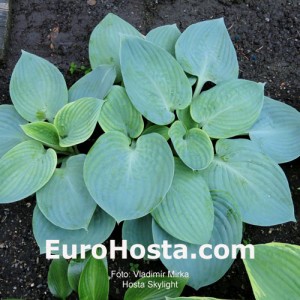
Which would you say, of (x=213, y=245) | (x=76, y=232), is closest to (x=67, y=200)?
(x=76, y=232)

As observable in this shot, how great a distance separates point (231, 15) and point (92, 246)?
107 centimetres

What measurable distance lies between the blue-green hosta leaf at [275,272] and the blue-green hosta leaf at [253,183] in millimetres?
470

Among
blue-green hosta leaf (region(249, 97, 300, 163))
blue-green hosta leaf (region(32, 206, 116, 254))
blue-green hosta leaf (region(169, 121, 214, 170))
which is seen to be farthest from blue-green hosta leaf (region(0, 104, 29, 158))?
blue-green hosta leaf (region(249, 97, 300, 163))

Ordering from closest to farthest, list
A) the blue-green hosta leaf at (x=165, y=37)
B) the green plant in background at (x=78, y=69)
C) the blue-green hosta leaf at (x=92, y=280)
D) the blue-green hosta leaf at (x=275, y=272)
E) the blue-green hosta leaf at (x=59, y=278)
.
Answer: the blue-green hosta leaf at (x=275, y=272)
the blue-green hosta leaf at (x=92, y=280)
the blue-green hosta leaf at (x=59, y=278)
the blue-green hosta leaf at (x=165, y=37)
the green plant in background at (x=78, y=69)

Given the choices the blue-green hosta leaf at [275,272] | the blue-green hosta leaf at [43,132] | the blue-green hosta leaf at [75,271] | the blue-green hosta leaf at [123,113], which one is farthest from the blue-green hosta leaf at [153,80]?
the blue-green hosta leaf at [275,272]

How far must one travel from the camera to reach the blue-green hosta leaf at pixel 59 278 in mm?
1424

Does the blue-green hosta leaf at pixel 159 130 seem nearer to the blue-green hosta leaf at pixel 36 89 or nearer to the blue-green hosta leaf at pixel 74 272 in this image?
the blue-green hosta leaf at pixel 36 89

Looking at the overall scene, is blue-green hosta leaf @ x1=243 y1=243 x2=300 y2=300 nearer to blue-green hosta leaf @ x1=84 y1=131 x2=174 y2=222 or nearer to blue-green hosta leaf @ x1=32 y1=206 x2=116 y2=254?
blue-green hosta leaf @ x1=84 y1=131 x2=174 y2=222

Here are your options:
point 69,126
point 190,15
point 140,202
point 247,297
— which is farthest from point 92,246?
point 190,15

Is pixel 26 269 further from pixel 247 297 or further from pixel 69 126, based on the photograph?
pixel 247 297

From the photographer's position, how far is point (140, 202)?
1334mm

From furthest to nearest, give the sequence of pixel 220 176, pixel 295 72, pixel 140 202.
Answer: pixel 295 72 < pixel 220 176 < pixel 140 202

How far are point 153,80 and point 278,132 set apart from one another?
0.44 m

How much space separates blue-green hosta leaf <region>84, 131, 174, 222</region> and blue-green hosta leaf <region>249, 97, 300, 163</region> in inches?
14.0
